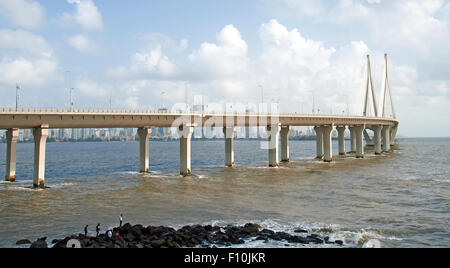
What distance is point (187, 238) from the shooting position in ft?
71.1

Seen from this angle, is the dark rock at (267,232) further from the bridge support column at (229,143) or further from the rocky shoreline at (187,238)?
the bridge support column at (229,143)

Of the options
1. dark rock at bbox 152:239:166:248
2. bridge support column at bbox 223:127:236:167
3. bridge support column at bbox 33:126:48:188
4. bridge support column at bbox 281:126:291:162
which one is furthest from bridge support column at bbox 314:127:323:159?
dark rock at bbox 152:239:166:248

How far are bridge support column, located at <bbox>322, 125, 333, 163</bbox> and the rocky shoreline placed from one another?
211ft

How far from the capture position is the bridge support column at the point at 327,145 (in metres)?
84.4

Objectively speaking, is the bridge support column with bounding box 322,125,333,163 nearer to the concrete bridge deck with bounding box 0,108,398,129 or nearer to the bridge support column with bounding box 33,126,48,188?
the concrete bridge deck with bounding box 0,108,398,129

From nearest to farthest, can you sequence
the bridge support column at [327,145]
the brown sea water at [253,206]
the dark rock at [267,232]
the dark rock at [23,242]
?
the dark rock at [23,242], the dark rock at [267,232], the brown sea water at [253,206], the bridge support column at [327,145]

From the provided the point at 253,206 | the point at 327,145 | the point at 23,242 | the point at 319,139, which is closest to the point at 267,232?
the point at 253,206

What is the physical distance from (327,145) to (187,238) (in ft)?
231

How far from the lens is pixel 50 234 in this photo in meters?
23.9

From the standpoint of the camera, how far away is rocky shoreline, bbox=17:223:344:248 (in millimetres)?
20172

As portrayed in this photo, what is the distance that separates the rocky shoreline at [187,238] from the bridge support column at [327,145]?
64.2 m

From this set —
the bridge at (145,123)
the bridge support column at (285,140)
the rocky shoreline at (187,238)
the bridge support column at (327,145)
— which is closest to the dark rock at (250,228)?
the rocky shoreline at (187,238)

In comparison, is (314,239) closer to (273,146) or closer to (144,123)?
(144,123)
